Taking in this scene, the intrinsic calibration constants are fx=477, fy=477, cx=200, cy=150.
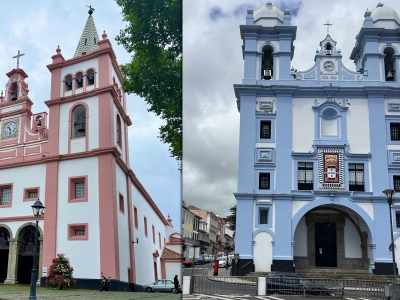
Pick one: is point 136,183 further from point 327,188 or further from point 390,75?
point 390,75

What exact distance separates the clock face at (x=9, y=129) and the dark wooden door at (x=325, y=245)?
→ 14.3 m

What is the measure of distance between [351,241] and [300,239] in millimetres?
1758

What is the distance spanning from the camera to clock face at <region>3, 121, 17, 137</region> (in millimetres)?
3930

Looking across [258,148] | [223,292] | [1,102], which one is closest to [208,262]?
[258,148]

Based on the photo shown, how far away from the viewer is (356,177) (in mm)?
16297

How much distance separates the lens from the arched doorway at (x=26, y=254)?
3480 mm

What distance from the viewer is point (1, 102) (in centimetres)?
406

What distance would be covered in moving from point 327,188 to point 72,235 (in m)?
13.5

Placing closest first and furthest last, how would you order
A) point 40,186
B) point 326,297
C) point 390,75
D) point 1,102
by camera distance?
point 40,186 → point 1,102 → point 326,297 → point 390,75

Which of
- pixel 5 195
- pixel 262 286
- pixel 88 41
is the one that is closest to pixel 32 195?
pixel 5 195

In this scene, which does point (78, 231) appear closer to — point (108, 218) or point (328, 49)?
point (108, 218)

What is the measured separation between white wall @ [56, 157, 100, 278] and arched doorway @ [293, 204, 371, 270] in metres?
13.7

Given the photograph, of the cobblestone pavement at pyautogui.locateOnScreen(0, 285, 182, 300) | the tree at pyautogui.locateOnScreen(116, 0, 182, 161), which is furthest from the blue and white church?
the cobblestone pavement at pyautogui.locateOnScreen(0, 285, 182, 300)

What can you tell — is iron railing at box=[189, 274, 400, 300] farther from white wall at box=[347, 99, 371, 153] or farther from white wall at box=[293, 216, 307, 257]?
white wall at box=[347, 99, 371, 153]
